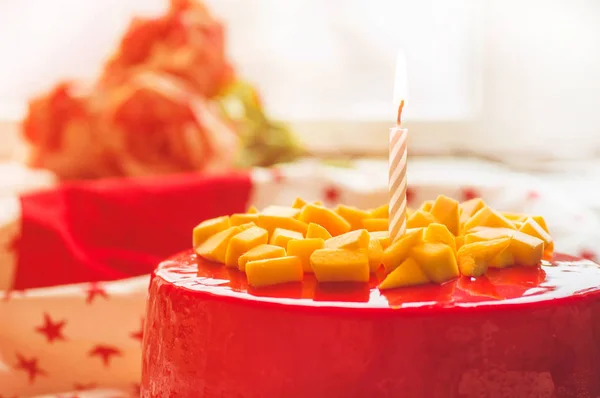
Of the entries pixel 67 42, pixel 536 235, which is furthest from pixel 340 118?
pixel 536 235

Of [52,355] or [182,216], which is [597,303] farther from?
[182,216]

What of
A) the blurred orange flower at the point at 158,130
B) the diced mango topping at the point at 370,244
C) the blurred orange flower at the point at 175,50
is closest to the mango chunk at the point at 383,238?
the diced mango topping at the point at 370,244

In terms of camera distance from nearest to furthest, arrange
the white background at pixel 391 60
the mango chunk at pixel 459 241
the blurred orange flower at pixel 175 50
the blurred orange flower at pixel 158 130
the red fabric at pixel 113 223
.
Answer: the mango chunk at pixel 459 241, the red fabric at pixel 113 223, the blurred orange flower at pixel 158 130, the blurred orange flower at pixel 175 50, the white background at pixel 391 60

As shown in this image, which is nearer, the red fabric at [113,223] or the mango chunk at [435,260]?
the mango chunk at [435,260]

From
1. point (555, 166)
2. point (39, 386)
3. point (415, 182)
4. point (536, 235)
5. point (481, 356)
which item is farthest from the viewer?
point (555, 166)

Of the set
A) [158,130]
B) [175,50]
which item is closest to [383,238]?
[158,130]

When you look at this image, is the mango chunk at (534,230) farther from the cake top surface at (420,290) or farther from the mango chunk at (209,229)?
the mango chunk at (209,229)

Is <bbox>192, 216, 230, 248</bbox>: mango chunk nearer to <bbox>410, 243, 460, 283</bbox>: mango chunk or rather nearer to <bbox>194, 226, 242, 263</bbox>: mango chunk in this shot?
<bbox>194, 226, 242, 263</bbox>: mango chunk
